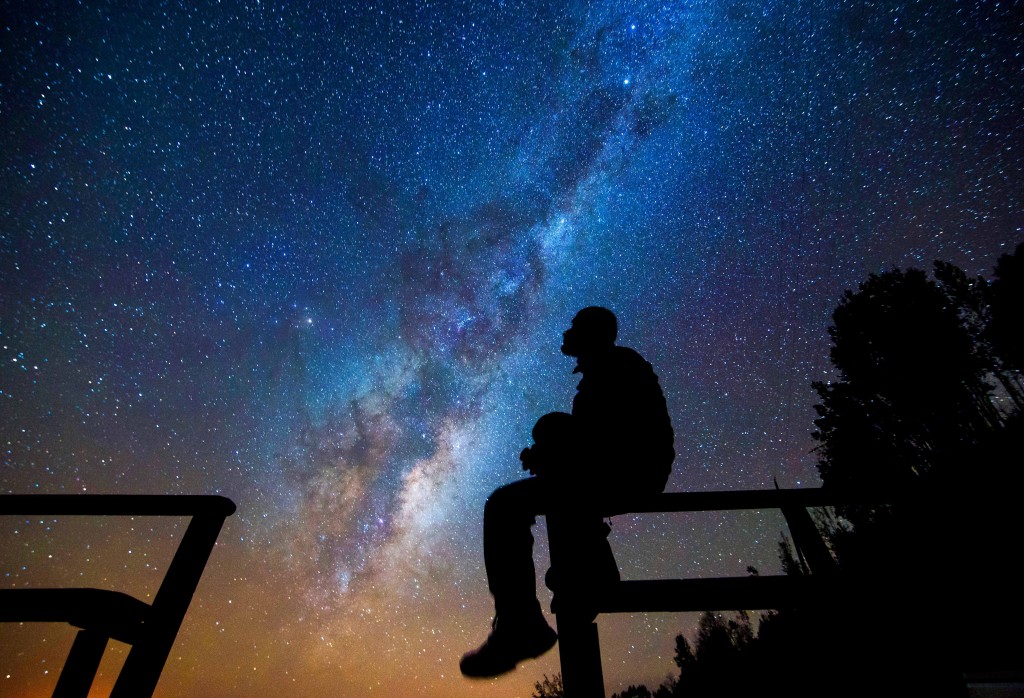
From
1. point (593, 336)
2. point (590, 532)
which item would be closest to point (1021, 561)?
point (590, 532)

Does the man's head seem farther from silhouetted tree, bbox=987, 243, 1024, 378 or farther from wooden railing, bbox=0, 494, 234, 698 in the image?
silhouetted tree, bbox=987, 243, 1024, 378

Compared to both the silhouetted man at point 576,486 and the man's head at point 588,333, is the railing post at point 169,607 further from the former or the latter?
the man's head at point 588,333

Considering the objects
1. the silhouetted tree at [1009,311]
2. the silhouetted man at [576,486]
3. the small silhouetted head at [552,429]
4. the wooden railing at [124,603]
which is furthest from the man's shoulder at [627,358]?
the silhouetted tree at [1009,311]

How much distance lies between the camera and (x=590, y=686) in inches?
66.5

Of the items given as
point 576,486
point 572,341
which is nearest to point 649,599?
point 576,486

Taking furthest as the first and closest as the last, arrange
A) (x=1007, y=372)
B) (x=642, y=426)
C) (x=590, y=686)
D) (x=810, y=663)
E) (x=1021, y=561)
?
(x=1007, y=372)
(x=642, y=426)
(x=1021, y=561)
(x=810, y=663)
(x=590, y=686)

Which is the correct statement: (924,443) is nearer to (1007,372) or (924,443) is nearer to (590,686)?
(1007,372)

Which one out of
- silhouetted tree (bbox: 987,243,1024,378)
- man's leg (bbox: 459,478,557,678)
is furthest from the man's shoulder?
silhouetted tree (bbox: 987,243,1024,378)

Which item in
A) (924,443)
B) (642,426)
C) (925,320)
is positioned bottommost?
(642,426)

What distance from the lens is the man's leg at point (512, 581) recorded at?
6.64ft

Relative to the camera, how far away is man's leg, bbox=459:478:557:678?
6.64ft

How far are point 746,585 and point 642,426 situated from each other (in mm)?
819

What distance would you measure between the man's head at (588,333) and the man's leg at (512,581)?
91 cm

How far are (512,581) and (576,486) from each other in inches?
24.1
